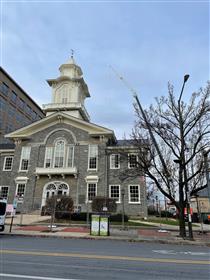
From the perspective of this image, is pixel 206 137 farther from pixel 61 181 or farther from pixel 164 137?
pixel 61 181

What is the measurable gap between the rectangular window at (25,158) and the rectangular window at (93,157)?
27.7 feet

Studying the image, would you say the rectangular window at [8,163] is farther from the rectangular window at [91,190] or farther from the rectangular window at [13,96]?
the rectangular window at [13,96]

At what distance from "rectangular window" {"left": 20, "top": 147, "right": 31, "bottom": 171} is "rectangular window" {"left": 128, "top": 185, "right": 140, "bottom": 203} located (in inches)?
549

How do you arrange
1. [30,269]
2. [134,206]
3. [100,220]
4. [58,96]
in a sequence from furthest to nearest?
[58,96] → [134,206] → [100,220] → [30,269]

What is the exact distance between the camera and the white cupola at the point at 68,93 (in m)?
37.0

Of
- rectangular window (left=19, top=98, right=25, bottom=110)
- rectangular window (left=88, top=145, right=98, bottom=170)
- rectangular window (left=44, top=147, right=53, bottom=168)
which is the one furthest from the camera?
rectangular window (left=19, top=98, right=25, bottom=110)

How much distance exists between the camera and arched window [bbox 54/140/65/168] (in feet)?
101

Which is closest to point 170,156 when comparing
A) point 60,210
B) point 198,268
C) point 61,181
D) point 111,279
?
Answer: point 60,210

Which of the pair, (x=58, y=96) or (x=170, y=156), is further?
(x=58, y=96)

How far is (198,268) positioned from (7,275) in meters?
5.21

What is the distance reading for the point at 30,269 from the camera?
20.5 feet

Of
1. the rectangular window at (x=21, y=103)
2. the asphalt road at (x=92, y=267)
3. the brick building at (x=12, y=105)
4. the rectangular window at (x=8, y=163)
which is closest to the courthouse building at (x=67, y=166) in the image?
the rectangular window at (x=8, y=163)

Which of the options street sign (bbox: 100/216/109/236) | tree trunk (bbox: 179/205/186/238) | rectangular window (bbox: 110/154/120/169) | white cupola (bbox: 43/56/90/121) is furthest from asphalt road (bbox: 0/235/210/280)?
white cupola (bbox: 43/56/90/121)

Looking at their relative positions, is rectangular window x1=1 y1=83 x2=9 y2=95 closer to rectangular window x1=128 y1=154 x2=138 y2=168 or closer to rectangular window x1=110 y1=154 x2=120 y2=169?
rectangular window x1=110 y1=154 x2=120 y2=169
